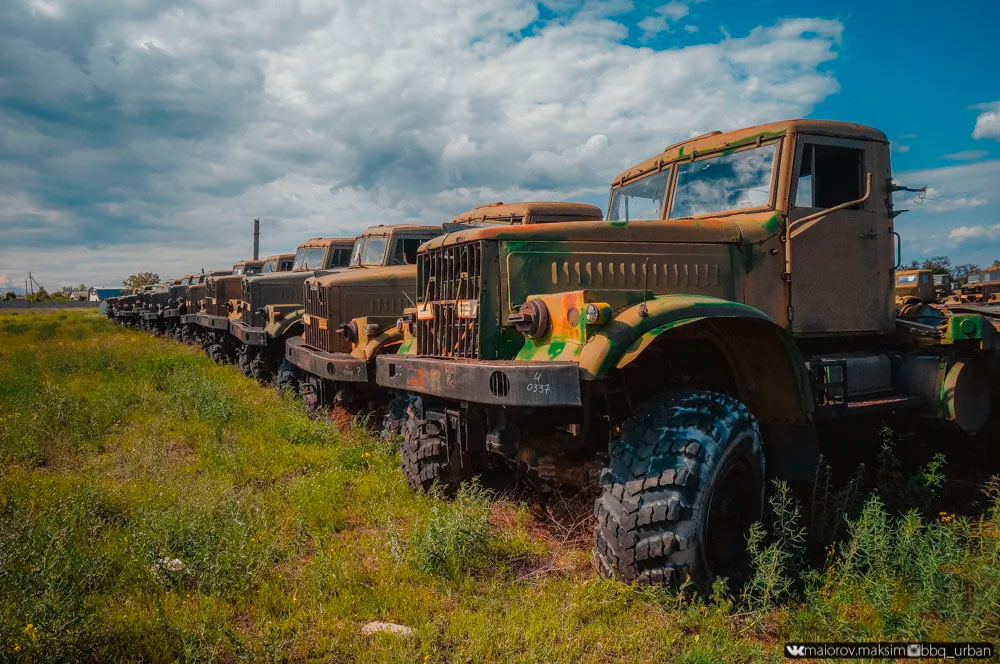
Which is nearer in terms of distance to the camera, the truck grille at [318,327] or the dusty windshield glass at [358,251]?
the truck grille at [318,327]

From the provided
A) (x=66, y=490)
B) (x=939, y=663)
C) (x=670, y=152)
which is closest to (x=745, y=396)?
(x=939, y=663)

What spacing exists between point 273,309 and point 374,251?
1561 millimetres

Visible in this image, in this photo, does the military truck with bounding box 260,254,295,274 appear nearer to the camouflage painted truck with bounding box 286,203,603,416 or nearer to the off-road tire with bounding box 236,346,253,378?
the off-road tire with bounding box 236,346,253,378

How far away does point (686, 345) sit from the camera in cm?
441

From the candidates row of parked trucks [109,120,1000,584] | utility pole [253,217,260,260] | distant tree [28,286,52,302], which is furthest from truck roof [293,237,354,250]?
distant tree [28,286,52,302]

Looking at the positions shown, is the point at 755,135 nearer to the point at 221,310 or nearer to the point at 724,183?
the point at 724,183

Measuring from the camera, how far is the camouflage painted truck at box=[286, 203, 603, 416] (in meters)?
6.83

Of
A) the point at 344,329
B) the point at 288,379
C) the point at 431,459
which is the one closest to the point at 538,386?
the point at 431,459

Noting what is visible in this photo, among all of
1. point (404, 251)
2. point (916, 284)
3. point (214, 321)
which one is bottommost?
point (214, 321)

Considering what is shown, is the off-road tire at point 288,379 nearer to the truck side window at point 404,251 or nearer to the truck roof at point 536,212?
the truck side window at point 404,251

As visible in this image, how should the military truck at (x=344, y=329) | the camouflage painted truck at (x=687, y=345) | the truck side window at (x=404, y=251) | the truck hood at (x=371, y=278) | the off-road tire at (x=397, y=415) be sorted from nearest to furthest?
1. the camouflage painted truck at (x=687, y=345)
2. the off-road tire at (x=397, y=415)
3. the military truck at (x=344, y=329)
4. the truck hood at (x=371, y=278)
5. the truck side window at (x=404, y=251)

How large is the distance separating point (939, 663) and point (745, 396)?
1.73m

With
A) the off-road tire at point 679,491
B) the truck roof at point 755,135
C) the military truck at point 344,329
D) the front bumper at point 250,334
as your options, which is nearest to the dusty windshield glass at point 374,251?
the military truck at point 344,329

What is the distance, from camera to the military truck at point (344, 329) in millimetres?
6785
